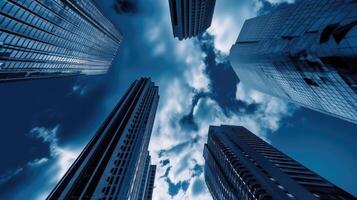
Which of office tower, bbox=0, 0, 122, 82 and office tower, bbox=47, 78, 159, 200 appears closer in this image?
office tower, bbox=0, 0, 122, 82

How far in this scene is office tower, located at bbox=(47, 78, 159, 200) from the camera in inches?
2173

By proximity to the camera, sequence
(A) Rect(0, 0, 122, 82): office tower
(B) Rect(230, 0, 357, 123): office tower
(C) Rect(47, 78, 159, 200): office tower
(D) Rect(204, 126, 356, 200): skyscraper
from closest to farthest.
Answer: (B) Rect(230, 0, 357, 123): office tower < (D) Rect(204, 126, 356, 200): skyscraper < (A) Rect(0, 0, 122, 82): office tower < (C) Rect(47, 78, 159, 200): office tower

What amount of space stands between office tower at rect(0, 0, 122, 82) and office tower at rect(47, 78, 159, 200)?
1390 inches

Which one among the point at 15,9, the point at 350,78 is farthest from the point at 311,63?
the point at 15,9

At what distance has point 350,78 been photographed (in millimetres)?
27500

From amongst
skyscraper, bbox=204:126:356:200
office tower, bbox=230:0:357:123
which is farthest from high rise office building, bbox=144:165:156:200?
office tower, bbox=230:0:357:123

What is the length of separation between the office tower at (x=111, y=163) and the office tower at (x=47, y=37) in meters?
35.3

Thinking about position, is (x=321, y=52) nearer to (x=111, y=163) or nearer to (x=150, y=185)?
(x=111, y=163)

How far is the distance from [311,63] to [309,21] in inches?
380

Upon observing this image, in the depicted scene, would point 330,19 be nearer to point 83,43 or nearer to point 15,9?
point 15,9

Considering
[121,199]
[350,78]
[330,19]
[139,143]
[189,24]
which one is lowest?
[121,199]

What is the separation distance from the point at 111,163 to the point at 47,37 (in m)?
49.4

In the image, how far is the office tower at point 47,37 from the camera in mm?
46575

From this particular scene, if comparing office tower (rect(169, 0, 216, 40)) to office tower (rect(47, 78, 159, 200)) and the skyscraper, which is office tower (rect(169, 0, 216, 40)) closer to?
office tower (rect(47, 78, 159, 200))
